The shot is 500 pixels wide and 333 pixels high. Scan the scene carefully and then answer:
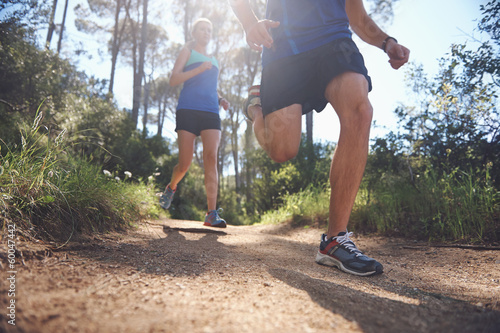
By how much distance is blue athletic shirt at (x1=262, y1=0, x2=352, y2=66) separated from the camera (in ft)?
5.74

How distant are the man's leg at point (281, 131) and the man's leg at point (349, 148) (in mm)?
338

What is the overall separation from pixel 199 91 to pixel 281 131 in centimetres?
168

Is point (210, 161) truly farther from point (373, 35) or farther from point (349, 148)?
point (373, 35)

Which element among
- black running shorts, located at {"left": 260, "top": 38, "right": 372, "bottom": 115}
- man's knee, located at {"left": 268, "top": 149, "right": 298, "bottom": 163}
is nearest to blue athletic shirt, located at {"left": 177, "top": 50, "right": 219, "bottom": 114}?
black running shorts, located at {"left": 260, "top": 38, "right": 372, "bottom": 115}

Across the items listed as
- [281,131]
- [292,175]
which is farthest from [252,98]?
[292,175]

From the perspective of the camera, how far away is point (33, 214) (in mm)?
1417

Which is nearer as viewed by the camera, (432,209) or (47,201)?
(47,201)

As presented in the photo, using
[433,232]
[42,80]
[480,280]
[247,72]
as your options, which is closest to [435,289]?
[480,280]

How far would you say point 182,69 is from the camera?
3217 millimetres

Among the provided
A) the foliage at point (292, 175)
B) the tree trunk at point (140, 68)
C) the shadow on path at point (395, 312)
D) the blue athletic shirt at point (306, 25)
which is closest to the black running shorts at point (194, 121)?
the blue athletic shirt at point (306, 25)

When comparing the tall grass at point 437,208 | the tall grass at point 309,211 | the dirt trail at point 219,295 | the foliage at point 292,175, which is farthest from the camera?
the foliage at point 292,175

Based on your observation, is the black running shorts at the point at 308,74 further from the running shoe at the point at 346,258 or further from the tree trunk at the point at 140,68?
the tree trunk at the point at 140,68

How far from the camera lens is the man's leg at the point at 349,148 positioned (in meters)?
1.53

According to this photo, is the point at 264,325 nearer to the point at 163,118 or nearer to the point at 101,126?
the point at 101,126
